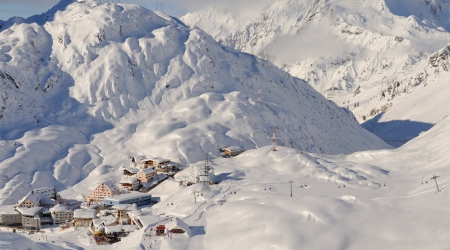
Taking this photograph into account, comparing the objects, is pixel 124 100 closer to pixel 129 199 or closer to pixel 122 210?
pixel 129 199

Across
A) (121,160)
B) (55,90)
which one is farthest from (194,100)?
(55,90)

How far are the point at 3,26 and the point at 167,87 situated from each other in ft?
169

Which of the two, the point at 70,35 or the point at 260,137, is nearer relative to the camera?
the point at 260,137

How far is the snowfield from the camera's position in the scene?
52750 mm

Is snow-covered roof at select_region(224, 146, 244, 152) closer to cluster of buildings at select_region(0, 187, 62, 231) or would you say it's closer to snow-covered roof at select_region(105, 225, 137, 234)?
cluster of buildings at select_region(0, 187, 62, 231)

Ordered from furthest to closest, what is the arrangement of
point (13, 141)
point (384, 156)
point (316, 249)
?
point (13, 141), point (384, 156), point (316, 249)

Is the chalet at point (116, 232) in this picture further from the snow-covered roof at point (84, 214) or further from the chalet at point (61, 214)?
the chalet at point (61, 214)

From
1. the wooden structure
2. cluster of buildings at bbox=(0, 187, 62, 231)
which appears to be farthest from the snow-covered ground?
cluster of buildings at bbox=(0, 187, 62, 231)

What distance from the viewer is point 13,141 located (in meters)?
102

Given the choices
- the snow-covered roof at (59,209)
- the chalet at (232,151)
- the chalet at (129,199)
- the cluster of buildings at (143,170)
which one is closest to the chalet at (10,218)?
the snow-covered roof at (59,209)

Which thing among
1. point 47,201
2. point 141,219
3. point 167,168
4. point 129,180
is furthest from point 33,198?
point 141,219

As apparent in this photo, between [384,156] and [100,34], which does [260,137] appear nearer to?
[384,156]

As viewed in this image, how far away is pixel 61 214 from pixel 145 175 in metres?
17.9

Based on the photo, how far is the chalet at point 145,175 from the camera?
93938mm
